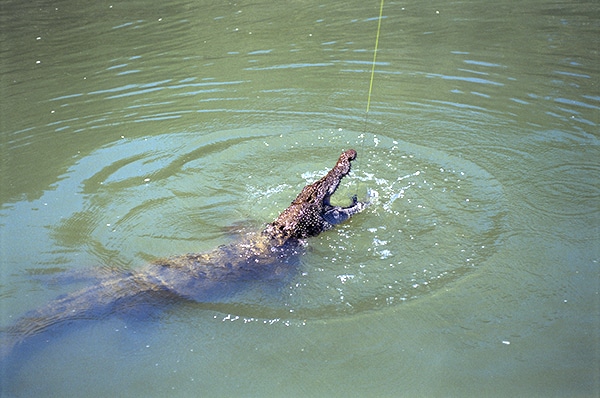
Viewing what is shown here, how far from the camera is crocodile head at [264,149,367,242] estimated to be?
230 inches

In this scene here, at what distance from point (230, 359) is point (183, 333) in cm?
51

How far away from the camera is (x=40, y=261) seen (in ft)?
19.6

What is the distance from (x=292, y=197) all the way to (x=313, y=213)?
2.64 feet

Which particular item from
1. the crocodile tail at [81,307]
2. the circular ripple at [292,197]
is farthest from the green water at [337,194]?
the crocodile tail at [81,307]

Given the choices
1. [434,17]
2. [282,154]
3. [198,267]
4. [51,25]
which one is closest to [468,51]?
[434,17]

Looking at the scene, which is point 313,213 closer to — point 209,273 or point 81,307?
point 209,273

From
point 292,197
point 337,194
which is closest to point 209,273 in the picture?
point 292,197

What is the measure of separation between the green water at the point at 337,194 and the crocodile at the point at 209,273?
0.16 m

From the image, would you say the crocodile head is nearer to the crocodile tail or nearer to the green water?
the green water

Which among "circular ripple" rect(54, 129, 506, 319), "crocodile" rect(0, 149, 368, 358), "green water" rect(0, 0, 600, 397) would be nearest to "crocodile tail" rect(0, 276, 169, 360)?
"crocodile" rect(0, 149, 368, 358)

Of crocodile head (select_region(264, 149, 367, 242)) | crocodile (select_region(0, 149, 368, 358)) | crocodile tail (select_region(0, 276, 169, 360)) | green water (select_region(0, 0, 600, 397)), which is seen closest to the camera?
green water (select_region(0, 0, 600, 397))

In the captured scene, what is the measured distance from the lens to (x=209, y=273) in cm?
547

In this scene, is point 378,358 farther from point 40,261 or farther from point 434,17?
point 434,17

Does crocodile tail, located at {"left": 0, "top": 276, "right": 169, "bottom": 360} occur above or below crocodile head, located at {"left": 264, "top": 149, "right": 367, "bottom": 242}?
below
